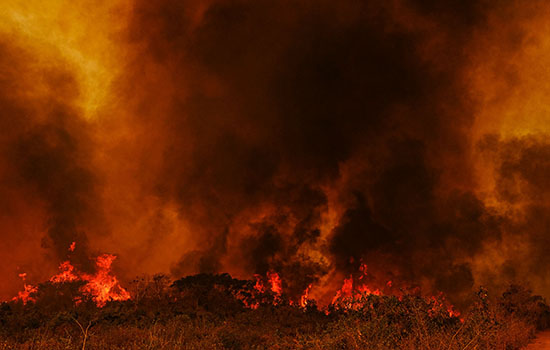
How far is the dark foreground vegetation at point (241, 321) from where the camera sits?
9695mm

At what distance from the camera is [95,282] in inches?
840

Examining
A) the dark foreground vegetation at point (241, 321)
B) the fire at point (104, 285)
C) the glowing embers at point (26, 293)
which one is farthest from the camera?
the fire at point (104, 285)

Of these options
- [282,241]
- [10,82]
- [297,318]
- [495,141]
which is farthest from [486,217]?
[10,82]

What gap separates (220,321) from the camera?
15.6 m

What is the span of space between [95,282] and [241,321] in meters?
9.62

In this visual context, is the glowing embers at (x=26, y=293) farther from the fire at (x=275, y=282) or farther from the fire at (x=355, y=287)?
the fire at (x=355, y=287)

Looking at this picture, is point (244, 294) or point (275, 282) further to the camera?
point (275, 282)

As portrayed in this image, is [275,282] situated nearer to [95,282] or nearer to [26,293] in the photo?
[95,282]

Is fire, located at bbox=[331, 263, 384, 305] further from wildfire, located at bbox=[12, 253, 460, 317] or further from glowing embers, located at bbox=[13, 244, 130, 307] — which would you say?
glowing embers, located at bbox=[13, 244, 130, 307]

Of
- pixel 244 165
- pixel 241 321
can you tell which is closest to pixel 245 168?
pixel 244 165

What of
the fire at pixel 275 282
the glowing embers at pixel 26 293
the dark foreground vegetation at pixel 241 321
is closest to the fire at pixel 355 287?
the fire at pixel 275 282

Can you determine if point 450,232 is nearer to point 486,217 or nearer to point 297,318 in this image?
point 486,217

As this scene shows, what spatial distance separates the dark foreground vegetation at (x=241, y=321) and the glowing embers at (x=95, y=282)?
1.07 m

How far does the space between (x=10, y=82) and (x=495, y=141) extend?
106ft
